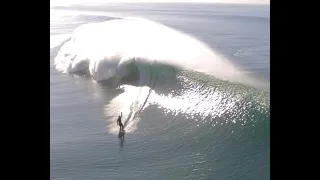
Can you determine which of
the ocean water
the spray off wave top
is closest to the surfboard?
the ocean water

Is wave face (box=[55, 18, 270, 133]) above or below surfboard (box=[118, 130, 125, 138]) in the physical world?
above

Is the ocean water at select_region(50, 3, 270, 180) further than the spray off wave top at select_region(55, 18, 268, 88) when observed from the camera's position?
No

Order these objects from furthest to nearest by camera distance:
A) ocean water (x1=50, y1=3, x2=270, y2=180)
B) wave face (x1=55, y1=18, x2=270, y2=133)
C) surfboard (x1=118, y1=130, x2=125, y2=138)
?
wave face (x1=55, y1=18, x2=270, y2=133)
surfboard (x1=118, y1=130, x2=125, y2=138)
ocean water (x1=50, y1=3, x2=270, y2=180)

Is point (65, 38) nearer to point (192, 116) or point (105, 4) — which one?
point (105, 4)

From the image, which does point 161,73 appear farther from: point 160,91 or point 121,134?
point 121,134

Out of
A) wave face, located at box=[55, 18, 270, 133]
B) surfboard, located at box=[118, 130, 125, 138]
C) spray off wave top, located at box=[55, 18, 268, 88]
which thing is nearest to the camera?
surfboard, located at box=[118, 130, 125, 138]

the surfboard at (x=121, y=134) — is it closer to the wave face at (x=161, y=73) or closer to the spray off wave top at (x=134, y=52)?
the wave face at (x=161, y=73)

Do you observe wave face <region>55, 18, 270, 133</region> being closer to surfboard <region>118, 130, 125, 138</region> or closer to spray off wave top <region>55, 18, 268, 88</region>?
spray off wave top <region>55, 18, 268, 88</region>
